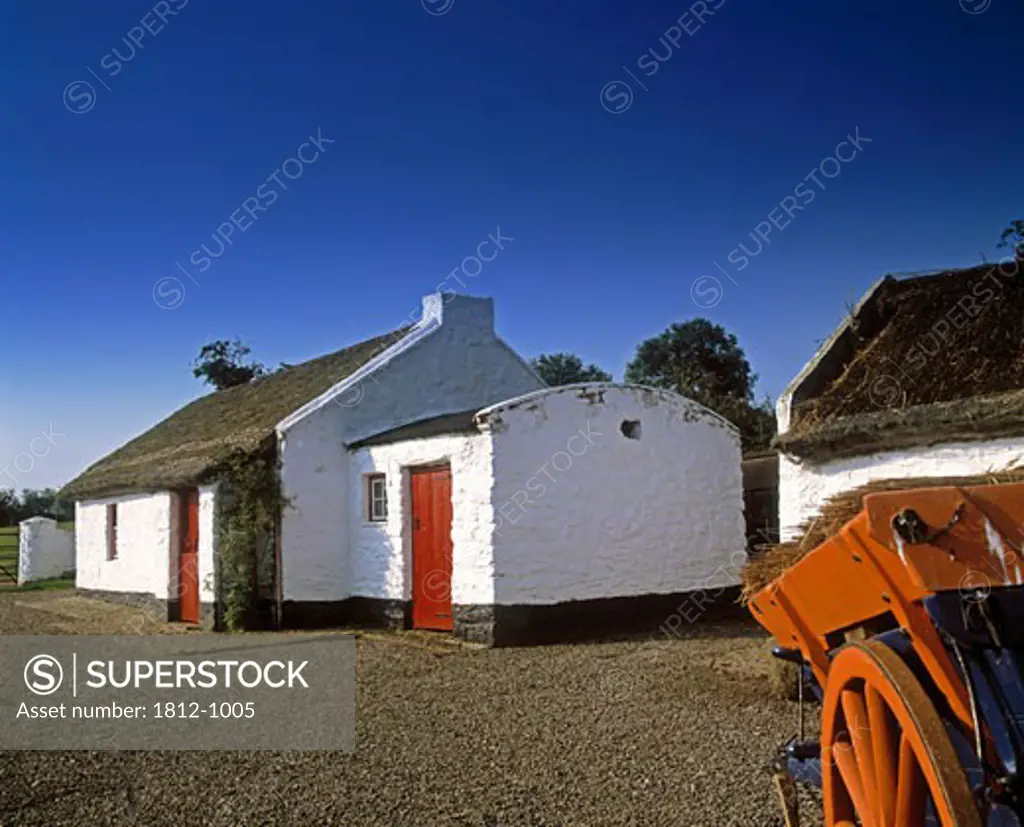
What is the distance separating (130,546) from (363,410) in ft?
19.9

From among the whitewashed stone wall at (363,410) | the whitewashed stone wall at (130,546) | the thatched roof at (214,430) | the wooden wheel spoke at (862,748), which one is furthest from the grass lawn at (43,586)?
the wooden wheel spoke at (862,748)

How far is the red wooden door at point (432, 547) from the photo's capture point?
12570 mm

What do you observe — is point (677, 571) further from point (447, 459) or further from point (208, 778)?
point (208, 778)

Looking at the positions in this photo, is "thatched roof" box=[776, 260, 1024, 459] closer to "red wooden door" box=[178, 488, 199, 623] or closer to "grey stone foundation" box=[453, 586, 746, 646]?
"grey stone foundation" box=[453, 586, 746, 646]

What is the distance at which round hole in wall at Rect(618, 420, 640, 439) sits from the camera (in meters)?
12.7

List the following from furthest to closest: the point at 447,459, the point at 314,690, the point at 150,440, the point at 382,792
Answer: the point at 150,440 < the point at 447,459 < the point at 314,690 < the point at 382,792

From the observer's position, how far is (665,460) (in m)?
13.0

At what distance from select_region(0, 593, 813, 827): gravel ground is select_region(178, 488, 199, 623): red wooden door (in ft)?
22.4

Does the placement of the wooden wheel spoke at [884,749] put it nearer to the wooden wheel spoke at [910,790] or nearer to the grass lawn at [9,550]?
the wooden wheel spoke at [910,790]

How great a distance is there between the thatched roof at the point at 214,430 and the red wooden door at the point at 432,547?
2.98m

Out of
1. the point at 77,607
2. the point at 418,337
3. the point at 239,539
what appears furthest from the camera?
the point at 77,607

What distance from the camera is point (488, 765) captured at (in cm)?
600

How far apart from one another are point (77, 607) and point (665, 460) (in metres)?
12.4

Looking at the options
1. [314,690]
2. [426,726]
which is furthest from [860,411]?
[314,690]
